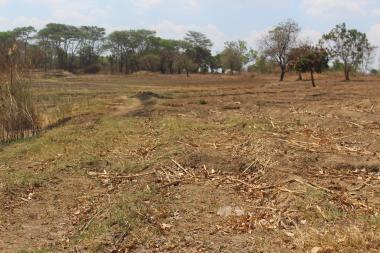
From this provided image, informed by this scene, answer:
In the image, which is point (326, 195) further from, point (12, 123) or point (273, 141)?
point (12, 123)

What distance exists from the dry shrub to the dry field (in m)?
0.47

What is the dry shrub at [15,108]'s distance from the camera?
1049 cm

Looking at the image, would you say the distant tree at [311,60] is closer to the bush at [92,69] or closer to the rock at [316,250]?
the rock at [316,250]

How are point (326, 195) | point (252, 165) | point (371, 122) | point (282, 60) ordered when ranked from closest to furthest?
point (326, 195), point (252, 165), point (371, 122), point (282, 60)

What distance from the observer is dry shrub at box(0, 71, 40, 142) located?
413 inches

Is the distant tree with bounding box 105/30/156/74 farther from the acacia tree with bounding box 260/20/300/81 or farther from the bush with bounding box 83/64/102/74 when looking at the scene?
the acacia tree with bounding box 260/20/300/81

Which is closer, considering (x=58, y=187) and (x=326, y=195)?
(x=326, y=195)

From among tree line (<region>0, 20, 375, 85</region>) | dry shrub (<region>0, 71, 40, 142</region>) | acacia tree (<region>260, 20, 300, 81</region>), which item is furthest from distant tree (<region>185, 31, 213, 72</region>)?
dry shrub (<region>0, 71, 40, 142</region>)

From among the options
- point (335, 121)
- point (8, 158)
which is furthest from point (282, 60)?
point (8, 158)

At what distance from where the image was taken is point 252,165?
6.93 meters

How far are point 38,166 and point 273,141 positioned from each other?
364 centimetres

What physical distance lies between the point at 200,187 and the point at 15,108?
567cm

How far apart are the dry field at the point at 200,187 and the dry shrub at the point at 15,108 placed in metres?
0.47

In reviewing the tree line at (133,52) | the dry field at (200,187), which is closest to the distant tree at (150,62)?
the tree line at (133,52)
